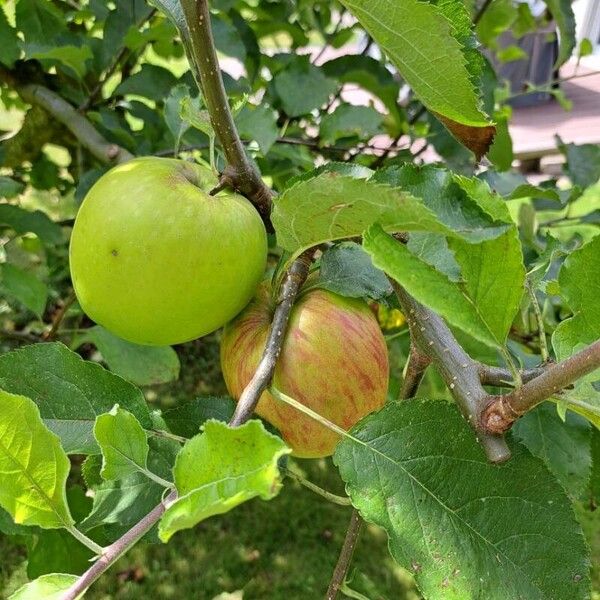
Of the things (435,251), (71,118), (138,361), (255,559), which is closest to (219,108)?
(435,251)

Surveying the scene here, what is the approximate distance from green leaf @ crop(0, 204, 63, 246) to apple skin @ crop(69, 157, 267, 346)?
1.97ft

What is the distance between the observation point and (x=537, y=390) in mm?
442

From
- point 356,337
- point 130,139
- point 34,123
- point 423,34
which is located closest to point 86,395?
point 356,337

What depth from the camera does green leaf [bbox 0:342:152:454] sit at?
62cm

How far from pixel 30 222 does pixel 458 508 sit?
100 cm

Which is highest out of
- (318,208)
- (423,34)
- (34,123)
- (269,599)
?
(423,34)

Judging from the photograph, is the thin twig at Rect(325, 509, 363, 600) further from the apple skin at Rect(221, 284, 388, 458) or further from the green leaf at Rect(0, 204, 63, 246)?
the green leaf at Rect(0, 204, 63, 246)

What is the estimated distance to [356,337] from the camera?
73cm

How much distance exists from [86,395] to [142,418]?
6 cm

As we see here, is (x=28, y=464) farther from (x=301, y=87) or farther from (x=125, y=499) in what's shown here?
(x=301, y=87)

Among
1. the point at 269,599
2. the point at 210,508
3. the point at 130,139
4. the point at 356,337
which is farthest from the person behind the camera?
the point at 269,599

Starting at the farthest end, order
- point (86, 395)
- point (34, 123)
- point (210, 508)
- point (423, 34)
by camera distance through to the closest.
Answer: point (34, 123) → point (86, 395) → point (423, 34) → point (210, 508)

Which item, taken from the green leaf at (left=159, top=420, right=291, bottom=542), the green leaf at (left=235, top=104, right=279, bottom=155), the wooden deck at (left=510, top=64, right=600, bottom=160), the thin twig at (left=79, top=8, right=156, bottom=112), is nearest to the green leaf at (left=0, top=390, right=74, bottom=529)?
the green leaf at (left=159, top=420, right=291, bottom=542)

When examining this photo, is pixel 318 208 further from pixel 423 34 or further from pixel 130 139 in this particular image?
pixel 130 139
